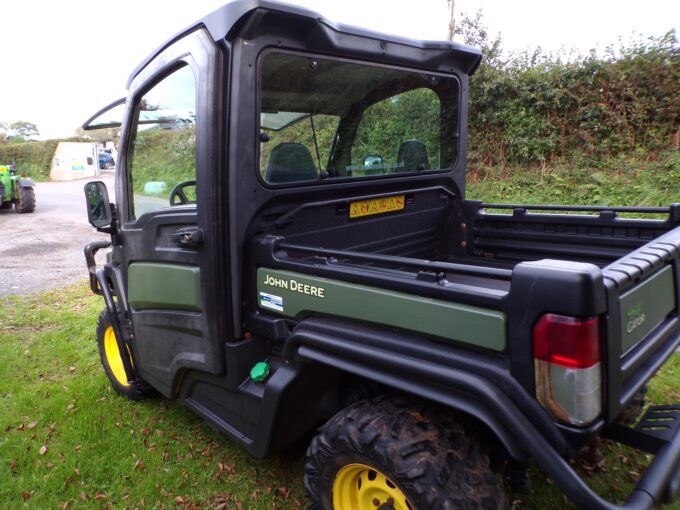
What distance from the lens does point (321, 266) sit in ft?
7.04

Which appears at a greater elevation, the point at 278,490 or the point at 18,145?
the point at 18,145

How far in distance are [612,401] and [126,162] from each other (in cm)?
274

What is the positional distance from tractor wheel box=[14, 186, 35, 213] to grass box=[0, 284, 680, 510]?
12.9m

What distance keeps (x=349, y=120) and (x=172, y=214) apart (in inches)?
44.4

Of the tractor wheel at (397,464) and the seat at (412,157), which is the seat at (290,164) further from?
the tractor wheel at (397,464)

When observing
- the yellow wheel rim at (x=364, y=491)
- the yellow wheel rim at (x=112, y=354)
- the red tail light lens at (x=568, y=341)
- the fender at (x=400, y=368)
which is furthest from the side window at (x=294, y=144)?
the yellow wheel rim at (x=112, y=354)

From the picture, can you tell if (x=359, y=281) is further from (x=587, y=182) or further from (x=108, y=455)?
(x=587, y=182)

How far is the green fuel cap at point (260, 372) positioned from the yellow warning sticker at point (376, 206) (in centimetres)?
95

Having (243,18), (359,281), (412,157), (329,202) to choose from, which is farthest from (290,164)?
(412,157)

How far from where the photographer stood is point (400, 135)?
10.6 feet

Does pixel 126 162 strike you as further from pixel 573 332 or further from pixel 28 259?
pixel 28 259

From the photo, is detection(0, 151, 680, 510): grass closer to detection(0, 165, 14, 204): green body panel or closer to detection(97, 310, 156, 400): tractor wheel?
detection(97, 310, 156, 400): tractor wheel

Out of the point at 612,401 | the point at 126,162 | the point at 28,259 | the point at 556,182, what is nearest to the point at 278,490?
the point at 612,401

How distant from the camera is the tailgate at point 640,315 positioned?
1.58 m
